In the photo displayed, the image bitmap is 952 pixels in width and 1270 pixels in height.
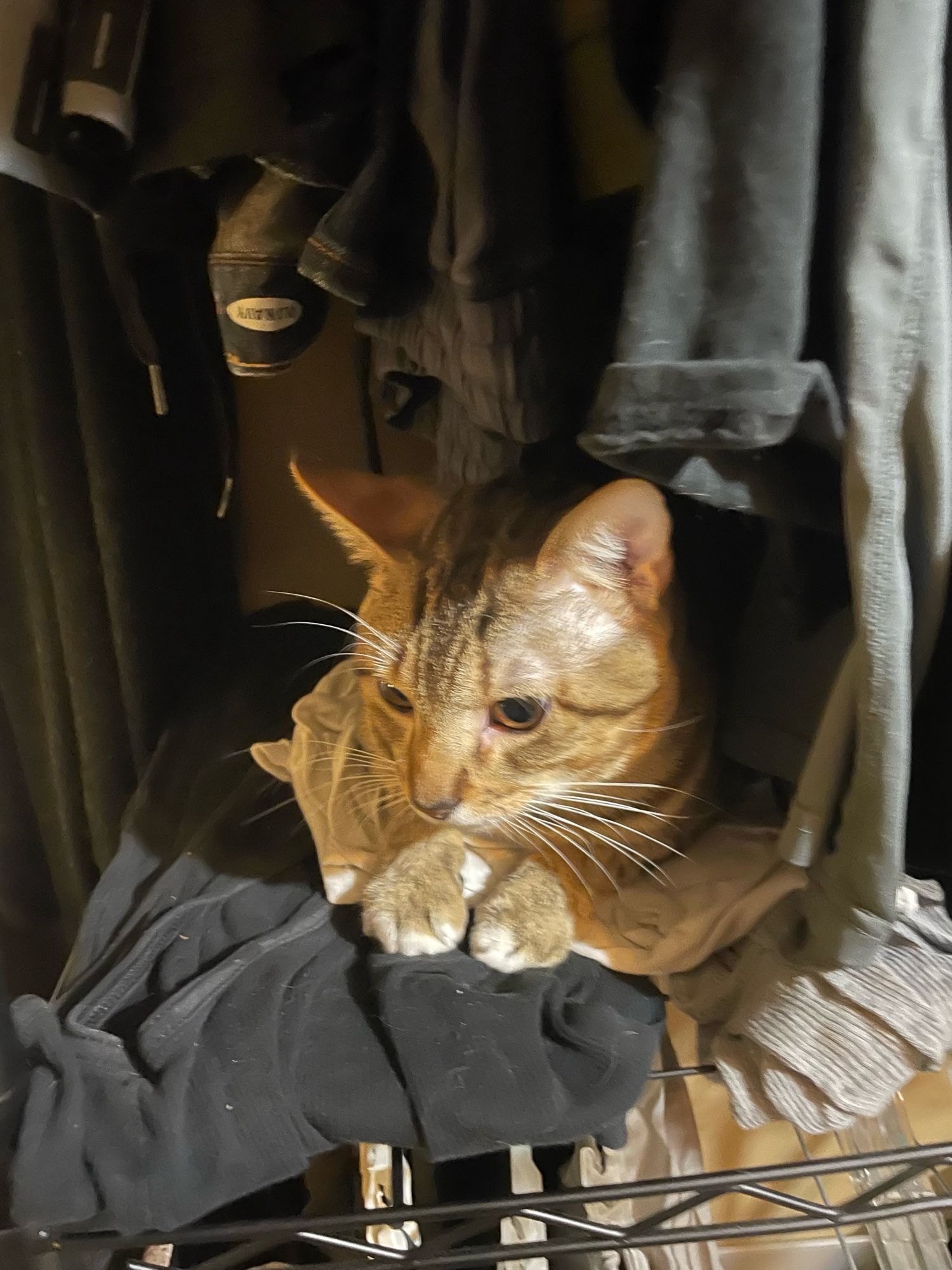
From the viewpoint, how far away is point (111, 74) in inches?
20.3

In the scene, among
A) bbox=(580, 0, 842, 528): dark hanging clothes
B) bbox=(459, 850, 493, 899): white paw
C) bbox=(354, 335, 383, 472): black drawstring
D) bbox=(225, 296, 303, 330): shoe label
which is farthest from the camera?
bbox=(354, 335, 383, 472): black drawstring

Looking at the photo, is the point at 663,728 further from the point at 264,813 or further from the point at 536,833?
the point at 264,813

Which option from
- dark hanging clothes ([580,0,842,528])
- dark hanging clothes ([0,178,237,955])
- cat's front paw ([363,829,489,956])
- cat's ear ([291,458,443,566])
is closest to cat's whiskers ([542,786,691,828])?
cat's front paw ([363,829,489,956])

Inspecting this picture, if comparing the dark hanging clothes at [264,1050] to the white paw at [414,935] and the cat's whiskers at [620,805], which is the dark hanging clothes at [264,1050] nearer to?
the white paw at [414,935]

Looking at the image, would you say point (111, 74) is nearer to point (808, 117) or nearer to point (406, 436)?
point (808, 117)

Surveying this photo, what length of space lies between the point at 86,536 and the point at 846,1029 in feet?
2.61

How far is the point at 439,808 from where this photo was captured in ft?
2.29

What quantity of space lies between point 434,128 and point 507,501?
0.32m

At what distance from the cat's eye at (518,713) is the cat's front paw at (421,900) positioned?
0.41ft

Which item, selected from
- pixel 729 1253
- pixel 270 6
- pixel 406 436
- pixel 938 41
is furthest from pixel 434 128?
pixel 729 1253

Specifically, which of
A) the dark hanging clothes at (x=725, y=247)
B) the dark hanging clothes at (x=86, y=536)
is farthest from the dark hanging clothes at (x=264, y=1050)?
the dark hanging clothes at (x=725, y=247)

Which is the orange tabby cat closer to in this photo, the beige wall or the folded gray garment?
the folded gray garment

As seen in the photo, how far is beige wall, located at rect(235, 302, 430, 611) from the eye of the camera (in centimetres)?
100

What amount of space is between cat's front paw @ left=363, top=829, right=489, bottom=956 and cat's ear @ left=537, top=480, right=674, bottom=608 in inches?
10.3
